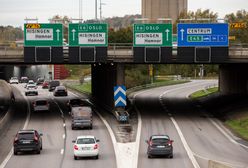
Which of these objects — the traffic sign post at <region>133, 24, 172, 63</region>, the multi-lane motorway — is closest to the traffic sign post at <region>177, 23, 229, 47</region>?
the traffic sign post at <region>133, 24, 172, 63</region>

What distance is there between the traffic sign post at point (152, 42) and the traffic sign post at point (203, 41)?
1.13 m

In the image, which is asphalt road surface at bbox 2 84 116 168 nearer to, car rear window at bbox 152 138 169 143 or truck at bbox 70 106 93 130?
truck at bbox 70 106 93 130

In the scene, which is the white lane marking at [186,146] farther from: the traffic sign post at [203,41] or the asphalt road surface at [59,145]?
the traffic sign post at [203,41]

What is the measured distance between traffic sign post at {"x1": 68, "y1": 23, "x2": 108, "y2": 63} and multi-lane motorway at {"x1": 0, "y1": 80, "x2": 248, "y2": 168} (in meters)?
6.61

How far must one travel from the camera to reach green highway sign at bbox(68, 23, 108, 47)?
63.9 meters

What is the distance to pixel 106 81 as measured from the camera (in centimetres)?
7750

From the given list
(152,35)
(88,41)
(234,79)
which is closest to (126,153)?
(152,35)

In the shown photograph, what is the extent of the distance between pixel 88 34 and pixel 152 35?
623 cm

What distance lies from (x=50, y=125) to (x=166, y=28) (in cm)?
1453

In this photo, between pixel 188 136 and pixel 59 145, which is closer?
pixel 59 145

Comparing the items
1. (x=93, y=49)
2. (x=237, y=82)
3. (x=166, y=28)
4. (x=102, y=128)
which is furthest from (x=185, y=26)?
(x=237, y=82)

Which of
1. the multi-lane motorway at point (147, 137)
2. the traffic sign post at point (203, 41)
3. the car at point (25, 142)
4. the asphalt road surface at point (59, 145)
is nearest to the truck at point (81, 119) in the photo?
the asphalt road surface at point (59, 145)

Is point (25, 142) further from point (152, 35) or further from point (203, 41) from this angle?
point (203, 41)

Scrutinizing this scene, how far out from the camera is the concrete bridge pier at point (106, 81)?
218 feet
